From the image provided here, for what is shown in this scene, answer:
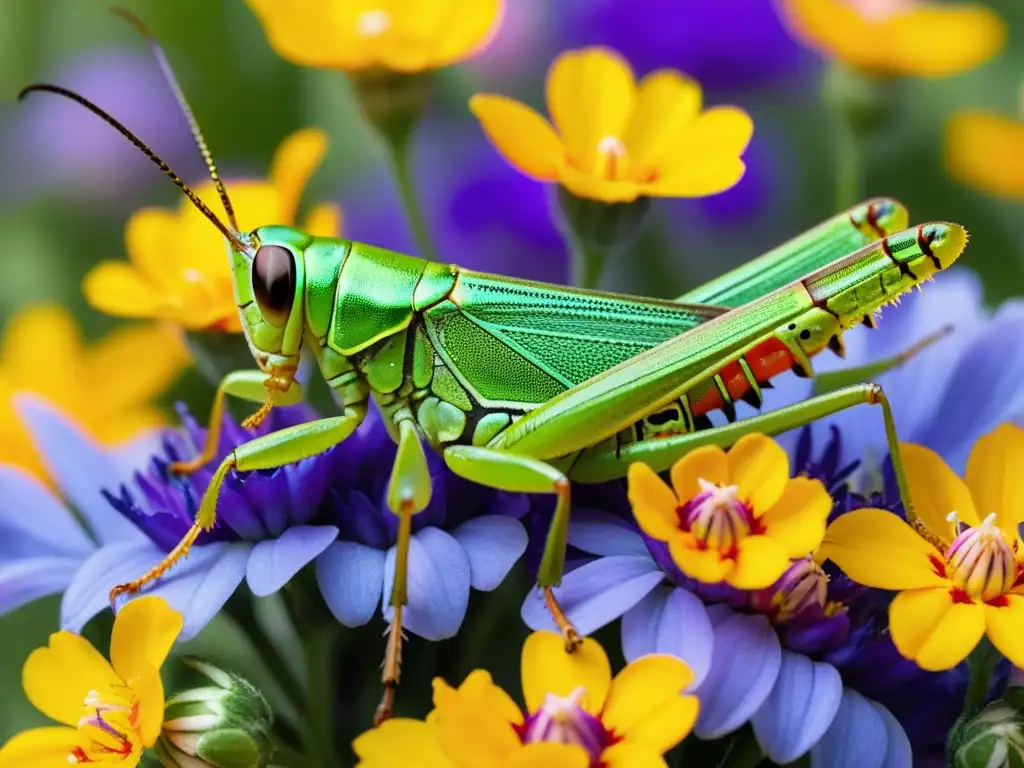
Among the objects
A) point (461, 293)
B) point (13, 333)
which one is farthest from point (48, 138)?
point (461, 293)

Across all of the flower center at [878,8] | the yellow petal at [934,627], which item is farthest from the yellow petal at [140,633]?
the flower center at [878,8]

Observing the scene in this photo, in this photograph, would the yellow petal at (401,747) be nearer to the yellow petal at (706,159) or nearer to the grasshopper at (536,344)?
the grasshopper at (536,344)

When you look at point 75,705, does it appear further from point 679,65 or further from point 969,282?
point 679,65

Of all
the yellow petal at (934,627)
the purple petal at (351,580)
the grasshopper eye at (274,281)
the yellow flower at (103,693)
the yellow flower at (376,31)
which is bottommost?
the yellow flower at (103,693)

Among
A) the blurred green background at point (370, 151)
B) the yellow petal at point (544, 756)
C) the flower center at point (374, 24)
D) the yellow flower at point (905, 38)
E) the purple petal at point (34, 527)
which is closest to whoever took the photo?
the yellow petal at point (544, 756)

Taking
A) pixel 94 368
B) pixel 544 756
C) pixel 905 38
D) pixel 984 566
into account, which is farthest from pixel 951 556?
pixel 94 368

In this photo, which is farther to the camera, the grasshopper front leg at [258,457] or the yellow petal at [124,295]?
the yellow petal at [124,295]
